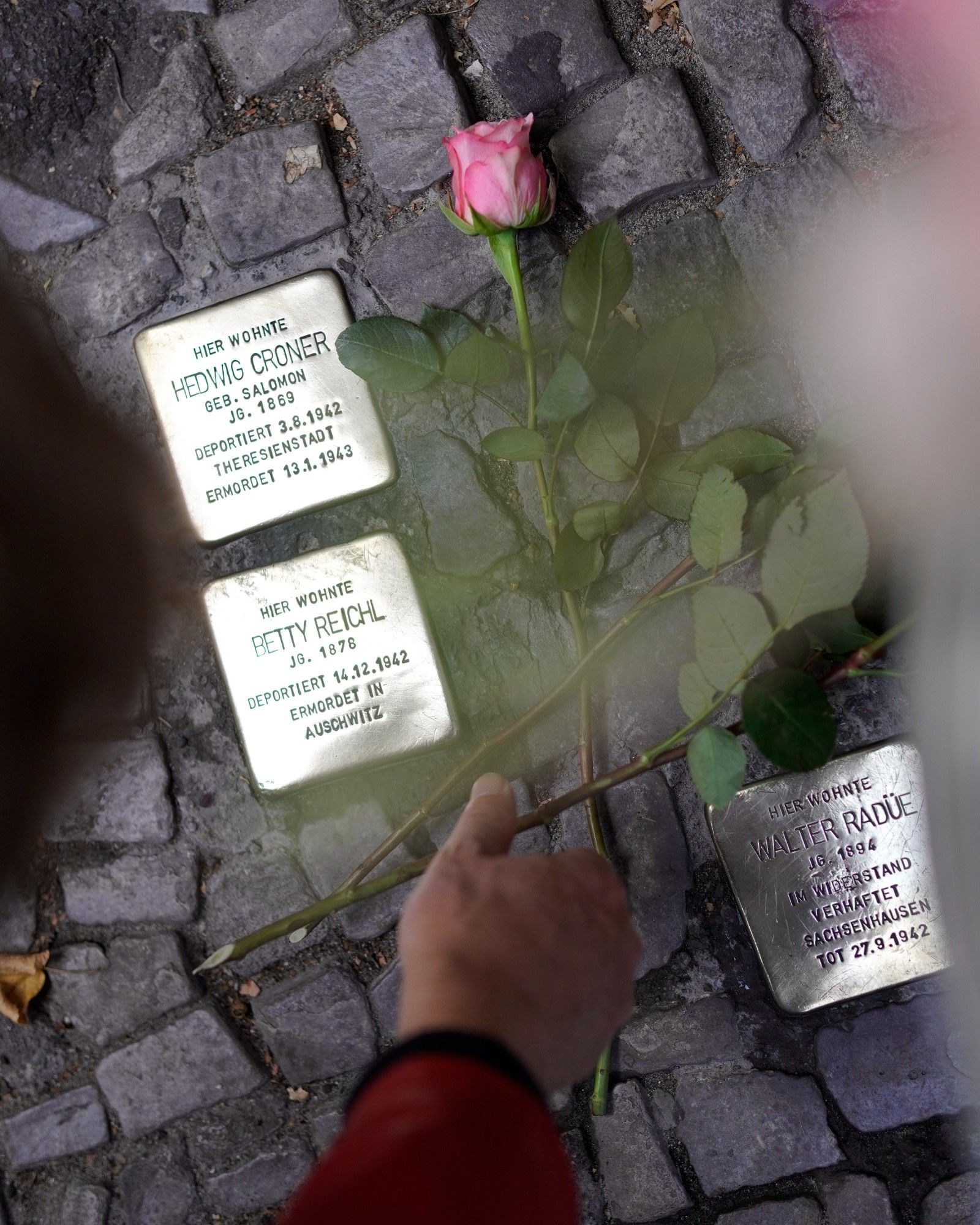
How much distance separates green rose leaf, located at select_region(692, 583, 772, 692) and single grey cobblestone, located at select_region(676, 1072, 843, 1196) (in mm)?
567

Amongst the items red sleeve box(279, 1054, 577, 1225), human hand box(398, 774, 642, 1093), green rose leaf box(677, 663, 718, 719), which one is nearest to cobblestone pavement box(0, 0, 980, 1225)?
green rose leaf box(677, 663, 718, 719)

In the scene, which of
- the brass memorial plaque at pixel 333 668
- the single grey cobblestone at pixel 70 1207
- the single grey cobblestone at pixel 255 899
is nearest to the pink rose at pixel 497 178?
the brass memorial plaque at pixel 333 668

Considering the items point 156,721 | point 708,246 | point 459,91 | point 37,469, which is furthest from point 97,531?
point 708,246

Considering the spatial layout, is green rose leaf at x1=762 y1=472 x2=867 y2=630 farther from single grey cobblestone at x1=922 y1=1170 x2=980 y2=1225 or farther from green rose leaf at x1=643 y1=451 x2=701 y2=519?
single grey cobblestone at x1=922 y1=1170 x2=980 y2=1225

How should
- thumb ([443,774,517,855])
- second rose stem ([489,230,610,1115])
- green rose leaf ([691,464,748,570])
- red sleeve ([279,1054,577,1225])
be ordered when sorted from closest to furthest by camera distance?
red sleeve ([279,1054,577,1225]) < thumb ([443,774,517,855]) < green rose leaf ([691,464,748,570]) < second rose stem ([489,230,610,1115])

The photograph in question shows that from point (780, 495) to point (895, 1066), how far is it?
70cm

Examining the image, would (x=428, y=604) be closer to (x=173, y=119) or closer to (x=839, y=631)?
(x=839, y=631)

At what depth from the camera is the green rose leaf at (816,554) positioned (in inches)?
29.4

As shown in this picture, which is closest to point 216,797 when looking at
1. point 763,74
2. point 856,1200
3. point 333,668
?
point 333,668

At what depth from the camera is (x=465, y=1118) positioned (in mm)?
484

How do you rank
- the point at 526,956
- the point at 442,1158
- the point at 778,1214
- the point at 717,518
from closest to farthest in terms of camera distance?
1. the point at 442,1158
2. the point at 526,956
3. the point at 717,518
4. the point at 778,1214

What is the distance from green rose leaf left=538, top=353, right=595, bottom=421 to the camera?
0.89 meters

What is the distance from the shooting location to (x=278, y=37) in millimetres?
1089

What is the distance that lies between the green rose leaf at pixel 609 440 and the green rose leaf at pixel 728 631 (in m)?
0.23
